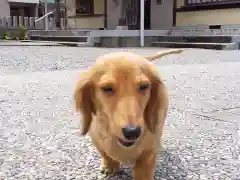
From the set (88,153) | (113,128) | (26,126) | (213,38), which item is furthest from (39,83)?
(213,38)

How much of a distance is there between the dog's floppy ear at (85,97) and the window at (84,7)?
14539mm

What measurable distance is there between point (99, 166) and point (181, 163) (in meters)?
0.41

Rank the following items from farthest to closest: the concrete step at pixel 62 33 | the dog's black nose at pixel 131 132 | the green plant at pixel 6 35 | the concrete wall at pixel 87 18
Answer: the concrete wall at pixel 87 18
the green plant at pixel 6 35
the concrete step at pixel 62 33
the dog's black nose at pixel 131 132

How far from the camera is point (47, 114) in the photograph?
291cm

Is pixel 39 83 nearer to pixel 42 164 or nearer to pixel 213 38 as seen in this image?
pixel 42 164

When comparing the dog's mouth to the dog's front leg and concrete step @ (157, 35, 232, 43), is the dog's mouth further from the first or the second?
concrete step @ (157, 35, 232, 43)

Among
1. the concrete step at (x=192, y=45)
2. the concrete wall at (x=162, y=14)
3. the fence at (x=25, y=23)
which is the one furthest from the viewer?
the fence at (x=25, y=23)

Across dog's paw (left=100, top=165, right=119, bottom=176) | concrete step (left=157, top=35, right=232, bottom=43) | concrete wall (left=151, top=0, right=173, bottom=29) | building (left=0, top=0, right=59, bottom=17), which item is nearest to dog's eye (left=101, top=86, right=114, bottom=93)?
dog's paw (left=100, top=165, right=119, bottom=176)

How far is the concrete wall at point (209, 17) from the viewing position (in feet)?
36.1

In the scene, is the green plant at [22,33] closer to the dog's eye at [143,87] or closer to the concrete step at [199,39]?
the concrete step at [199,39]

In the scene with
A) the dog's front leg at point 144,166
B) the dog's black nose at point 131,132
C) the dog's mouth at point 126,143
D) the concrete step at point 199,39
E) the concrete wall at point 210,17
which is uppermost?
the concrete wall at point 210,17

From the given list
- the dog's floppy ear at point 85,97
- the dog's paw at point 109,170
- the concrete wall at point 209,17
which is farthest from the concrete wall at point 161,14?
the dog's floppy ear at point 85,97

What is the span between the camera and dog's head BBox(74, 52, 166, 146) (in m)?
1.25

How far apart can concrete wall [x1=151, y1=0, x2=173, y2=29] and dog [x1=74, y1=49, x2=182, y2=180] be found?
1169 cm
